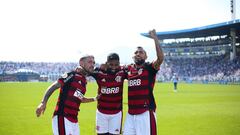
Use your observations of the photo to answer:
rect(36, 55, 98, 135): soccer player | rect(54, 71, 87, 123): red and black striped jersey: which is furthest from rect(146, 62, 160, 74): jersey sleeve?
rect(54, 71, 87, 123): red and black striped jersey

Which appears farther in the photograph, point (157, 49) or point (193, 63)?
point (193, 63)

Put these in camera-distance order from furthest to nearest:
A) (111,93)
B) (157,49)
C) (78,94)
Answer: (111,93) < (157,49) < (78,94)

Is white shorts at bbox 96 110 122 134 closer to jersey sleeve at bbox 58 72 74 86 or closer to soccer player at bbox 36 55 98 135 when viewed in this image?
soccer player at bbox 36 55 98 135

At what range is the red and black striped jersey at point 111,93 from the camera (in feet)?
24.7

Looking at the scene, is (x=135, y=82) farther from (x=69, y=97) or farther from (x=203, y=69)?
(x=203, y=69)

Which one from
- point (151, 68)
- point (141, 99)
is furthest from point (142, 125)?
point (151, 68)

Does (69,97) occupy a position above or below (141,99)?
above

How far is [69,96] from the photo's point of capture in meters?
6.44

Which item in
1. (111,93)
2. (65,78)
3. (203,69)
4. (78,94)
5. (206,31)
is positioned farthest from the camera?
(203,69)

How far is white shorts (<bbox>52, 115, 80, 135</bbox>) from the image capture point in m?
6.23

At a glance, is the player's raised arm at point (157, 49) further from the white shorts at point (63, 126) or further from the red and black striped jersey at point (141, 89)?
the white shorts at point (63, 126)

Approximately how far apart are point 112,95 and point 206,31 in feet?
223

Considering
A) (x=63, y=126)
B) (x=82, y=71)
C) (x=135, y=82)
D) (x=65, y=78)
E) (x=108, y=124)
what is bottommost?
(x=108, y=124)

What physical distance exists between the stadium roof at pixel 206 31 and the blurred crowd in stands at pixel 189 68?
5848 millimetres
